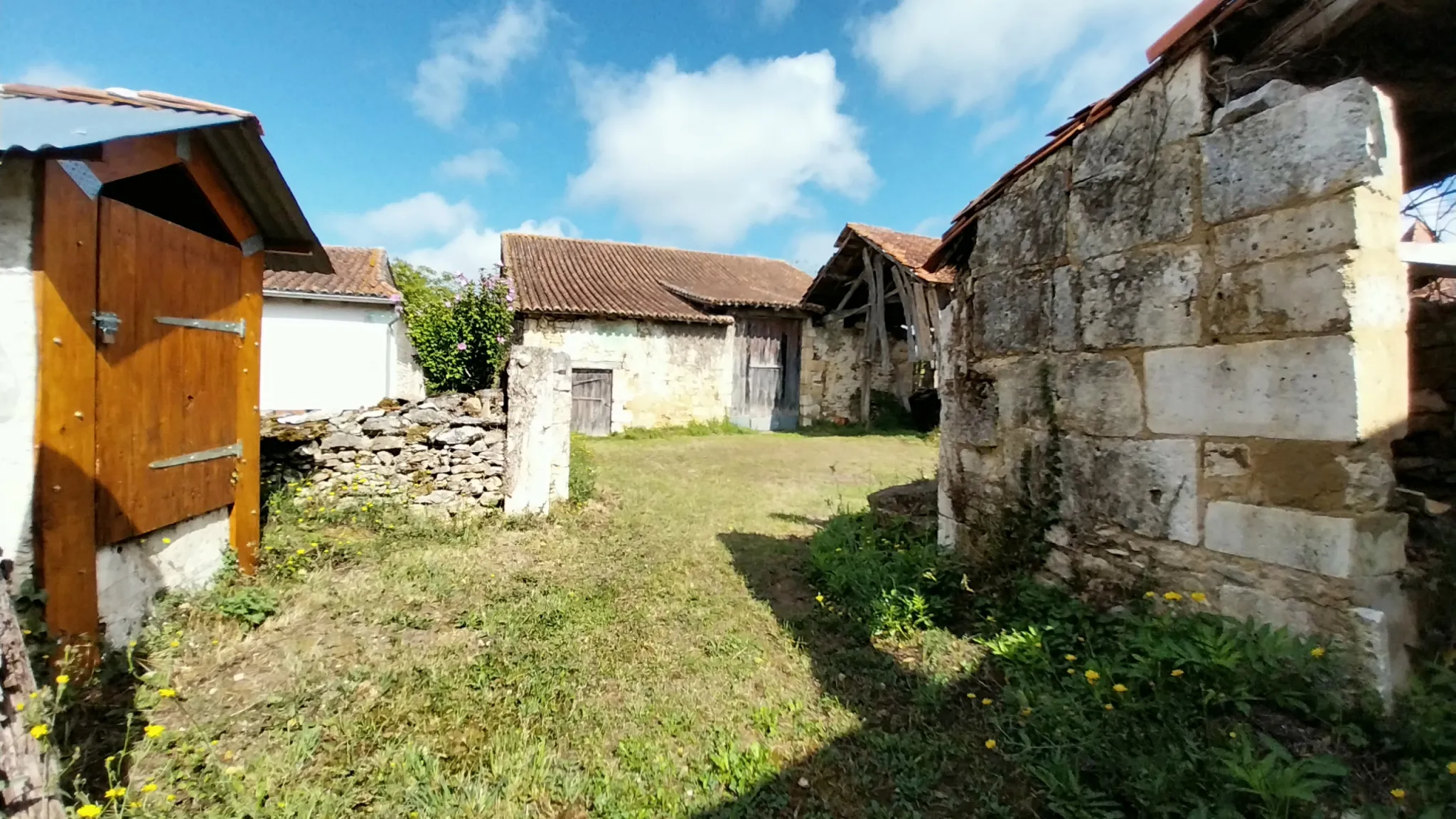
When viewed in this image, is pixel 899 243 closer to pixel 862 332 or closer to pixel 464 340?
pixel 862 332

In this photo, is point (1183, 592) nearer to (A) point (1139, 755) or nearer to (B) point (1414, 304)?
(A) point (1139, 755)

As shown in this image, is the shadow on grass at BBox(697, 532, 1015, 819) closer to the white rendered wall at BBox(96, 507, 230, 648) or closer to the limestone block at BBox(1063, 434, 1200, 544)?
the limestone block at BBox(1063, 434, 1200, 544)

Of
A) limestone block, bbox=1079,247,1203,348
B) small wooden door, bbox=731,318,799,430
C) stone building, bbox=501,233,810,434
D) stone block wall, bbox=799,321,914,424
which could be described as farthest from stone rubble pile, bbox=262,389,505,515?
stone block wall, bbox=799,321,914,424

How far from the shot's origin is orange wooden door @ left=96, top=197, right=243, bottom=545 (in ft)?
10.1

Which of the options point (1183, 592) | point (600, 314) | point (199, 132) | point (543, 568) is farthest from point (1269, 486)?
point (600, 314)

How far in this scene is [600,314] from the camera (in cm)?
A: 1351

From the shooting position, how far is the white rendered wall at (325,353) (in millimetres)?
13805

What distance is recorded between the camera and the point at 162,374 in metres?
3.49

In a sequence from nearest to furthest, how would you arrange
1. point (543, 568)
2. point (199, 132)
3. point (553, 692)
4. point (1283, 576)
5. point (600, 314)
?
point (1283, 576) → point (553, 692) → point (199, 132) → point (543, 568) → point (600, 314)

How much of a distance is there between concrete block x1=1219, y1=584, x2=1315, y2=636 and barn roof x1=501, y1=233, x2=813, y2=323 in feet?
40.4

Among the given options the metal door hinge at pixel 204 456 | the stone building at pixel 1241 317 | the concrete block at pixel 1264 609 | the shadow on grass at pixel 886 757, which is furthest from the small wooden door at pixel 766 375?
the concrete block at pixel 1264 609

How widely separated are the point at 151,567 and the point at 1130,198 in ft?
18.1

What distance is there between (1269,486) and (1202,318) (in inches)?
28.9

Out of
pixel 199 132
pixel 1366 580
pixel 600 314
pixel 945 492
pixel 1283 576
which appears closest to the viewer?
pixel 1366 580
